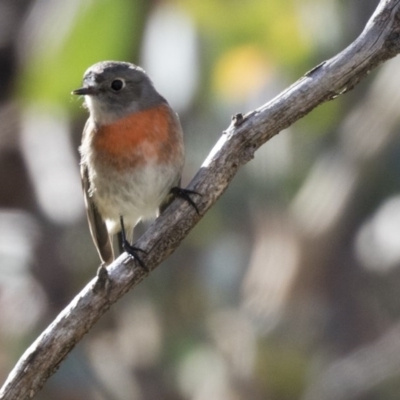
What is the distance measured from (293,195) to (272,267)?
1.78ft

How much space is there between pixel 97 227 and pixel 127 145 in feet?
2.49

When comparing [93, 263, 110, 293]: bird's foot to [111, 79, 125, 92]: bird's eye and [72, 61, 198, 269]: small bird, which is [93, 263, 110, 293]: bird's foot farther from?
[111, 79, 125, 92]: bird's eye

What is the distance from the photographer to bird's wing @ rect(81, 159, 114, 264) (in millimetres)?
5767

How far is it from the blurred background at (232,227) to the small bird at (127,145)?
786 mm

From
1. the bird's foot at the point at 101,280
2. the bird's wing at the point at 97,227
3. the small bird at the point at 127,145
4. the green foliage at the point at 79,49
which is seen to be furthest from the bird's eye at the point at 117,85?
the bird's foot at the point at 101,280

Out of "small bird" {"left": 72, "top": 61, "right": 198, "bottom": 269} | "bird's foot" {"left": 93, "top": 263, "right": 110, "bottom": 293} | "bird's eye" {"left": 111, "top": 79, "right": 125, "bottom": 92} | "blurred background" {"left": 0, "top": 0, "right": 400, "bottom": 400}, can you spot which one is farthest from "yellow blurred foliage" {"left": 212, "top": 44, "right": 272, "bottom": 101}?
"bird's foot" {"left": 93, "top": 263, "right": 110, "bottom": 293}

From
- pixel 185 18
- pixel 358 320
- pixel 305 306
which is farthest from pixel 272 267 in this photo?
pixel 185 18

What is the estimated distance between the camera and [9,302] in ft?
25.7

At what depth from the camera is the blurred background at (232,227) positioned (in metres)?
6.67

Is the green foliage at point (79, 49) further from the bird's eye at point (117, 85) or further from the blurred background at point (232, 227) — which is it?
the bird's eye at point (117, 85)

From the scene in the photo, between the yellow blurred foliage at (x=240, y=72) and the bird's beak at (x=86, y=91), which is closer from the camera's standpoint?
the bird's beak at (x=86, y=91)

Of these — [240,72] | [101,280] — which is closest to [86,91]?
[240,72]

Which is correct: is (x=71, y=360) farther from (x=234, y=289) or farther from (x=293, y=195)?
(x=293, y=195)

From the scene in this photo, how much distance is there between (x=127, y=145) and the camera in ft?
17.6
